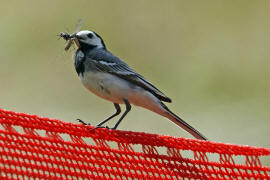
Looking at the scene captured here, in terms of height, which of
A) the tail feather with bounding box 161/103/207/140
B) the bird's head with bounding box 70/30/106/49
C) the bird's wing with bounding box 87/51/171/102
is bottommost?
the tail feather with bounding box 161/103/207/140

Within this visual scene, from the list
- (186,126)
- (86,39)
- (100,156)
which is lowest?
(186,126)

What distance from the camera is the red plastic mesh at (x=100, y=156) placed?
4750mm

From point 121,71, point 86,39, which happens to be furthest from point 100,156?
point 86,39

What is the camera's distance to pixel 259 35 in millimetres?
17125

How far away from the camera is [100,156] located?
192 inches

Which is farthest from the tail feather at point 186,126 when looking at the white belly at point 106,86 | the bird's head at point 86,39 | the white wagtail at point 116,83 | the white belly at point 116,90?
the bird's head at point 86,39

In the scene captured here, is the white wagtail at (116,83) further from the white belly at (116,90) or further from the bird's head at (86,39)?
the bird's head at (86,39)

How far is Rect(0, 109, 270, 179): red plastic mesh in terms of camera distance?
4750 mm

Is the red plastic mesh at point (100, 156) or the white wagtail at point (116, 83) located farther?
the white wagtail at point (116, 83)

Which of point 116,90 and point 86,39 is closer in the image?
point 116,90

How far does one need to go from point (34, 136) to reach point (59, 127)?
0.55 ft

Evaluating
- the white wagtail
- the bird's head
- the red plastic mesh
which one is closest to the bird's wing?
the white wagtail

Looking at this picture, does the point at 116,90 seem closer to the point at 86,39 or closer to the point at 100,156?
the point at 86,39

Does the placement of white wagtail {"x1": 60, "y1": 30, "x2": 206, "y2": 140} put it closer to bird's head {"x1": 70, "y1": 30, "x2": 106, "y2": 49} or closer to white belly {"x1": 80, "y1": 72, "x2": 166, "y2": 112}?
white belly {"x1": 80, "y1": 72, "x2": 166, "y2": 112}
